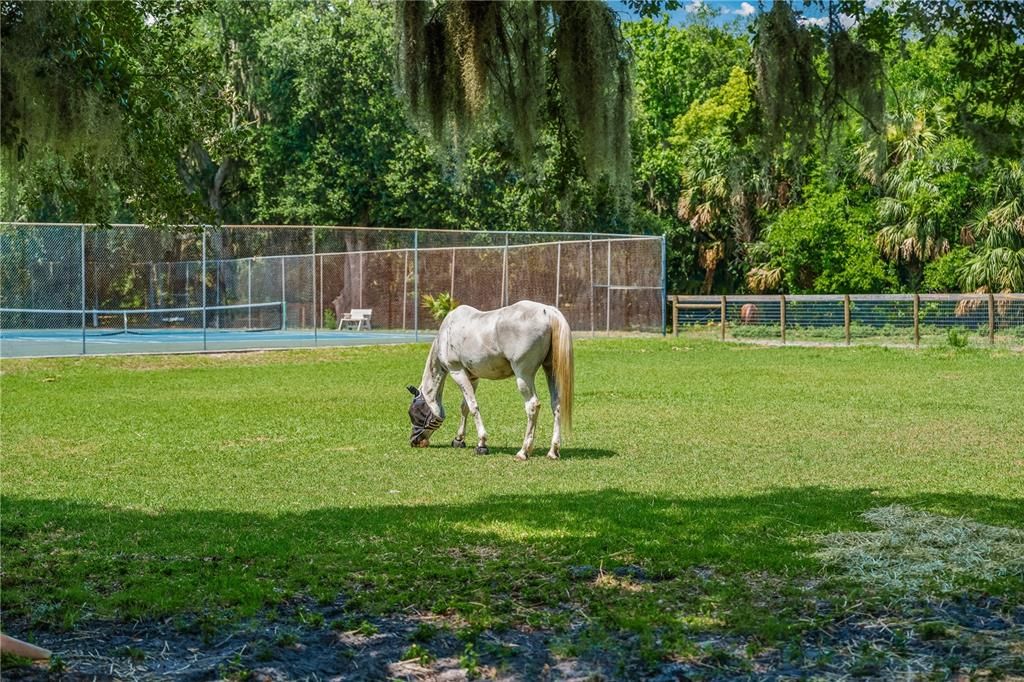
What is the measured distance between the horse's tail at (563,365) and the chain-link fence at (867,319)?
56.2 feet

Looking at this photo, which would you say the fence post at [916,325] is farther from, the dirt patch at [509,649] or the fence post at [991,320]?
the dirt patch at [509,649]

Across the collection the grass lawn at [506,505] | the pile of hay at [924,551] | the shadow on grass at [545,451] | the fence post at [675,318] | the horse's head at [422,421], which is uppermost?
the fence post at [675,318]

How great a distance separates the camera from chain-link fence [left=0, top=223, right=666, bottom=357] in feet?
79.9

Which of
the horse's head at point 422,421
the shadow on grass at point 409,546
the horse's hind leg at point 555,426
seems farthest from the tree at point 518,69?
the horse's head at point 422,421

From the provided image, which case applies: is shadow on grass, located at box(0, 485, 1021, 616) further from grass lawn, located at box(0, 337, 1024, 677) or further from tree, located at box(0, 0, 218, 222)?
tree, located at box(0, 0, 218, 222)

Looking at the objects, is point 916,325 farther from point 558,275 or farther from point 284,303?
point 284,303

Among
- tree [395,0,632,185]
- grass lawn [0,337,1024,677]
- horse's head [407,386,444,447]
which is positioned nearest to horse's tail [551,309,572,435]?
grass lawn [0,337,1024,677]

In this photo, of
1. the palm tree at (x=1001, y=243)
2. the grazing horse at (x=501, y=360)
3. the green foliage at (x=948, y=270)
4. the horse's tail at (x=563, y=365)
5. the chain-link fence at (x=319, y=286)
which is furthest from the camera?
the green foliage at (x=948, y=270)

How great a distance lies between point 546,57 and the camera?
20.7ft

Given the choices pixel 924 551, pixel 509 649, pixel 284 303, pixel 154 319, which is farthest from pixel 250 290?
pixel 509 649

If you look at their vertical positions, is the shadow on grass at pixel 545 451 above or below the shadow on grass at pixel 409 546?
below

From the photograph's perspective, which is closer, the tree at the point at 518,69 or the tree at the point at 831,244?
the tree at the point at 518,69

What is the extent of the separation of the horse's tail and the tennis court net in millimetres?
13696

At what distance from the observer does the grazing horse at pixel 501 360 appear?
11.3 meters
